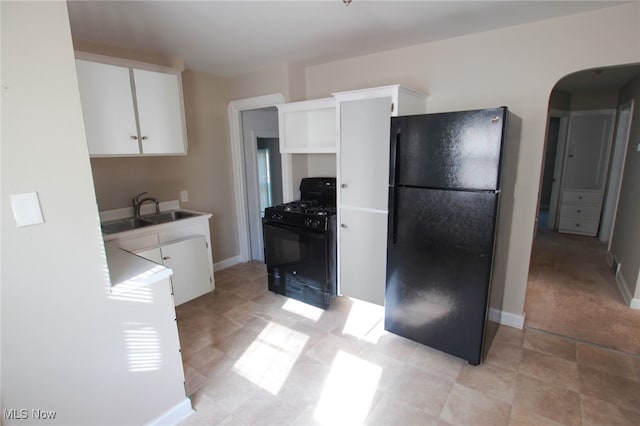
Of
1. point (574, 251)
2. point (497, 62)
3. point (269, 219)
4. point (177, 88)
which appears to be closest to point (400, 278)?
point (269, 219)

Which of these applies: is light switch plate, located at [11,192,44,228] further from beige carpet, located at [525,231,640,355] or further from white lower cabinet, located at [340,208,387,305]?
beige carpet, located at [525,231,640,355]

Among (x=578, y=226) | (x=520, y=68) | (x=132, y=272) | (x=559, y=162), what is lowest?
(x=578, y=226)

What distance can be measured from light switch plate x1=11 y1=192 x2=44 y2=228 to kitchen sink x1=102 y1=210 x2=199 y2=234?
1.56 m

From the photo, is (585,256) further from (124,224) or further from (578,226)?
(124,224)

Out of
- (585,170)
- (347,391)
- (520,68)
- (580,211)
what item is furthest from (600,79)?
(347,391)

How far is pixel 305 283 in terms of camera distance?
309 cm

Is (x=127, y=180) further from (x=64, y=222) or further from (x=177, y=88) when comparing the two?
(x=64, y=222)

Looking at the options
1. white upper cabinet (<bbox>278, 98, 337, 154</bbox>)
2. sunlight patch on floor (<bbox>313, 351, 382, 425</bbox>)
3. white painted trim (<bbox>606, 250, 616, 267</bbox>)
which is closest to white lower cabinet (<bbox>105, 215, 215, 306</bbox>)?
white upper cabinet (<bbox>278, 98, 337, 154</bbox>)

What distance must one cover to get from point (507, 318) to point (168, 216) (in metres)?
3.40

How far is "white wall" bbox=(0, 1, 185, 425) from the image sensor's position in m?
1.20

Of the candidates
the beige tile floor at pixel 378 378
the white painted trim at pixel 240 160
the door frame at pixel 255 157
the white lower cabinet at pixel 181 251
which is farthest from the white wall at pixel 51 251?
the door frame at pixel 255 157

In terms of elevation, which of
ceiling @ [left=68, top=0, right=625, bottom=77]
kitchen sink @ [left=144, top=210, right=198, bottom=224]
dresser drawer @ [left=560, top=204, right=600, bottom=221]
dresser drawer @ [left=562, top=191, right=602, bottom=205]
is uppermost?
ceiling @ [left=68, top=0, right=625, bottom=77]

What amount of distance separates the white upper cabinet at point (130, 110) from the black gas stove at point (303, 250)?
1206mm

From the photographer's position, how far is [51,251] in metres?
1.33
